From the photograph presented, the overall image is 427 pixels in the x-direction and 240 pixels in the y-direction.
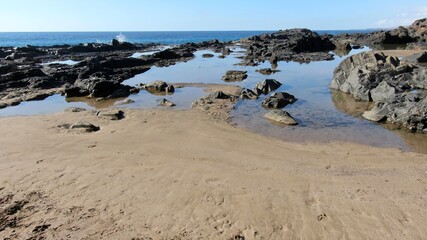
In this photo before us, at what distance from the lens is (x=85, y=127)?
13.0 metres

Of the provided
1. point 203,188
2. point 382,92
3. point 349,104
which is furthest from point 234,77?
point 203,188

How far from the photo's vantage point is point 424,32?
64000mm

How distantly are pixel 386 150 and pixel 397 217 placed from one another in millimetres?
4799

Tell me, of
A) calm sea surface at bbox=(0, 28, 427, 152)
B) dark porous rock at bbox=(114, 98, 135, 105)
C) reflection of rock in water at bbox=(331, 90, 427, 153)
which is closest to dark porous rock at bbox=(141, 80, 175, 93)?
calm sea surface at bbox=(0, 28, 427, 152)

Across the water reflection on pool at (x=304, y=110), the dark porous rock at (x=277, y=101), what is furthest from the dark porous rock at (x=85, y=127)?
the dark porous rock at (x=277, y=101)

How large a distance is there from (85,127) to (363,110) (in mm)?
12809

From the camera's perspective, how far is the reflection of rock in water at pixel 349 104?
53.2 feet

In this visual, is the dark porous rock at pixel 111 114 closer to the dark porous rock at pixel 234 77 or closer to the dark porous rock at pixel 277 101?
the dark porous rock at pixel 277 101

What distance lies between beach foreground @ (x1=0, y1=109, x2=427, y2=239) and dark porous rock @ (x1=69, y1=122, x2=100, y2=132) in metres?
0.48

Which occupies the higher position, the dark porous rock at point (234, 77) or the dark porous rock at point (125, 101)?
the dark porous rock at point (234, 77)

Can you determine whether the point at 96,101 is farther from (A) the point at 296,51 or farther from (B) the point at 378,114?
(A) the point at 296,51

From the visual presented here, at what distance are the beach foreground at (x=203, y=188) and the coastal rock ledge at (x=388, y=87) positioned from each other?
3642 mm

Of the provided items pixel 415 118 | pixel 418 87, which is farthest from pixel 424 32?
pixel 415 118

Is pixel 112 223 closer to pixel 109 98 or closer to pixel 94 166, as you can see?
pixel 94 166
